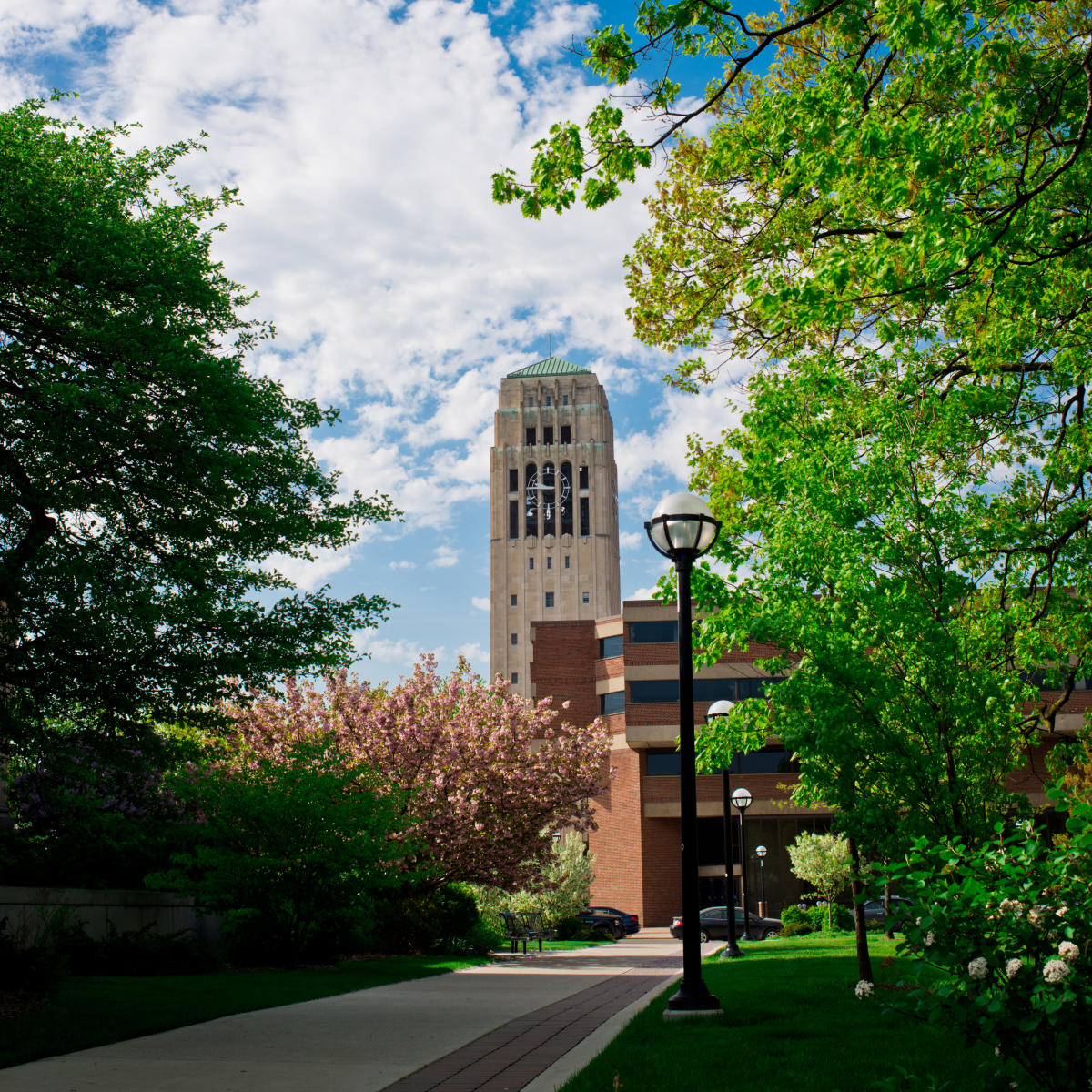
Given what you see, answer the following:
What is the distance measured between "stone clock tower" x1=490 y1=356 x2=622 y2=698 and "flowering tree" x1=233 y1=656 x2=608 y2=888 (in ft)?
238

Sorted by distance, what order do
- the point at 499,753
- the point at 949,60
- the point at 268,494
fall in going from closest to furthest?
the point at 949,60, the point at 268,494, the point at 499,753

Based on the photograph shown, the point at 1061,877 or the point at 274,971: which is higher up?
the point at 1061,877

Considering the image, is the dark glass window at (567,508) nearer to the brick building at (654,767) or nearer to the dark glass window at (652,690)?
the brick building at (654,767)

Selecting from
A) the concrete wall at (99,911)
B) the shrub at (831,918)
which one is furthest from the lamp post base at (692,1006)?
the shrub at (831,918)

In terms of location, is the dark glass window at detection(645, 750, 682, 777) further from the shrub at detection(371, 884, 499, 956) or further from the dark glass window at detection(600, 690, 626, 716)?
the shrub at detection(371, 884, 499, 956)

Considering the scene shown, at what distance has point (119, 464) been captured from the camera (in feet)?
42.6

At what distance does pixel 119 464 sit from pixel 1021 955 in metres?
11.4

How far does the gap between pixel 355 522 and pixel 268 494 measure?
1.38m

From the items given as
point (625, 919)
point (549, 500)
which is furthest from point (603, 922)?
point (549, 500)

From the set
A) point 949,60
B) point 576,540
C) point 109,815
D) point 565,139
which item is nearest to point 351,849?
point 109,815

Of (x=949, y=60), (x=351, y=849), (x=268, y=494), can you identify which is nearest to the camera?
(x=949, y=60)

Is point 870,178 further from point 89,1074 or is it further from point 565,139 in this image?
point 89,1074

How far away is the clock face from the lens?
110062 mm

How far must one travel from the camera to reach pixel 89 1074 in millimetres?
7430
